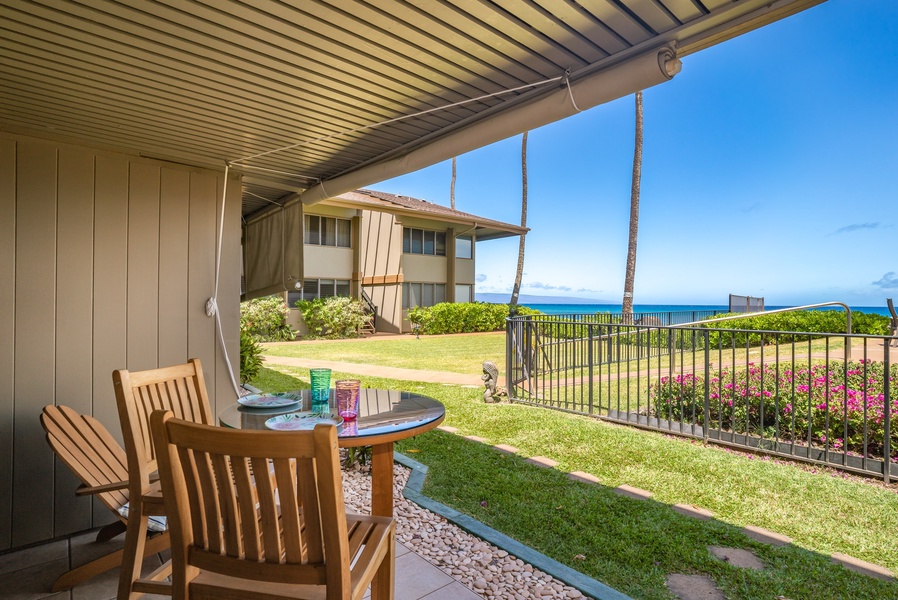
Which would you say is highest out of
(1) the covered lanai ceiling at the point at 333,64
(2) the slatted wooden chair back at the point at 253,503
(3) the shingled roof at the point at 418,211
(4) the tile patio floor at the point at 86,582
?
(3) the shingled roof at the point at 418,211

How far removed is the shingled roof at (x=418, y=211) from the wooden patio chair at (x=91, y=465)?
14.0 m

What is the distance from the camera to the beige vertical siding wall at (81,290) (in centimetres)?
302

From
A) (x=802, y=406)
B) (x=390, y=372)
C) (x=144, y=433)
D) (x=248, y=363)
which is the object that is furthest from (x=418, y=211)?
(x=144, y=433)

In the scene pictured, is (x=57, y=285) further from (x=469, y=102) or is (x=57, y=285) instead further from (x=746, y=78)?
(x=746, y=78)

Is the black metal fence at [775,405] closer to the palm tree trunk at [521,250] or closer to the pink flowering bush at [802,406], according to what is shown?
the pink flowering bush at [802,406]

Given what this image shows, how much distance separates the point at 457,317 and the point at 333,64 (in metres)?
16.9

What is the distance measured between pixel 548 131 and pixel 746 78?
55.6 feet

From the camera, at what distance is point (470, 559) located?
2734mm

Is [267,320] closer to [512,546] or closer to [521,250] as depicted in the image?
[521,250]

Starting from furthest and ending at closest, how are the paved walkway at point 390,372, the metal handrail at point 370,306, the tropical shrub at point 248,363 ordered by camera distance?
1. the metal handrail at point 370,306
2. the paved walkway at point 390,372
3. the tropical shrub at point 248,363

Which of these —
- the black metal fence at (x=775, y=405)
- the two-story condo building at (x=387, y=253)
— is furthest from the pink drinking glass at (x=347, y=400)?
the two-story condo building at (x=387, y=253)

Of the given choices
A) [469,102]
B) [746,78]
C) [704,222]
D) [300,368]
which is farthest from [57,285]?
[704,222]

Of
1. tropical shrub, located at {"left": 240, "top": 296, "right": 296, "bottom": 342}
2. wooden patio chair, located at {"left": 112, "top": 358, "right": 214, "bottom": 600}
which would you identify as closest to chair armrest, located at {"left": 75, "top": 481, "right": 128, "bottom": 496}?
wooden patio chair, located at {"left": 112, "top": 358, "right": 214, "bottom": 600}

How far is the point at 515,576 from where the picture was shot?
2.56 m
